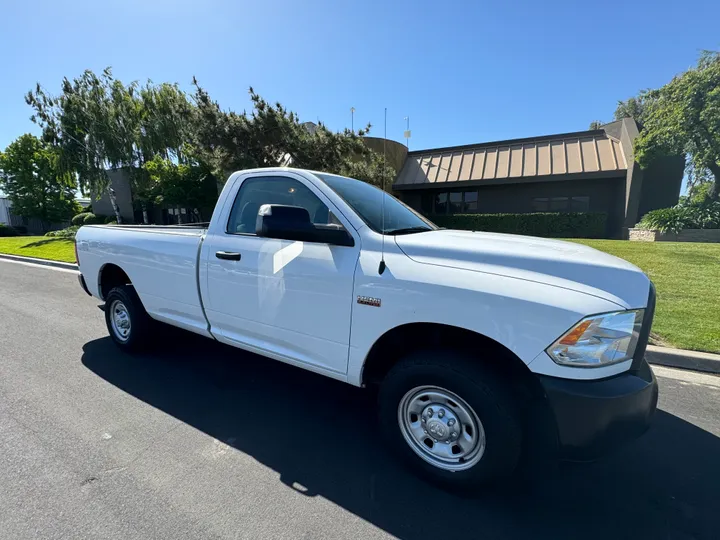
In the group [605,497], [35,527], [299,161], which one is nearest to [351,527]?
[605,497]

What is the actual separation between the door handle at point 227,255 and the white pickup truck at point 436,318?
0.08ft

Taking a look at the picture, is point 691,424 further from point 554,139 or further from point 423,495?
point 554,139

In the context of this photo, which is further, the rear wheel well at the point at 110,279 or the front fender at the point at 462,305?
the rear wheel well at the point at 110,279

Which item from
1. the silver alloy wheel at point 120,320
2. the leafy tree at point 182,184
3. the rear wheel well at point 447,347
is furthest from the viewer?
the leafy tree at point 182,184

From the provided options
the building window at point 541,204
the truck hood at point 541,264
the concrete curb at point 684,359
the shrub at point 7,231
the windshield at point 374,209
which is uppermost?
the building window at point 541,204

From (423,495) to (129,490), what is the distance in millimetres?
1765

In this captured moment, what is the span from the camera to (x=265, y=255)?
9.37ft

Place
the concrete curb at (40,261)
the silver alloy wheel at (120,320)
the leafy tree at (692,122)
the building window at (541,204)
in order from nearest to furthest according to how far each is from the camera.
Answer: the silver alloy wheel at (120,320)
the concrete curb at (40,261)
the leafy tree at (692,122)
the building window at (541,204)

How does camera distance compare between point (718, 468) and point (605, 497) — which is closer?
point (605, 497)

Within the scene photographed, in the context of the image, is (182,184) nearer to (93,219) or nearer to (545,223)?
(93,219)

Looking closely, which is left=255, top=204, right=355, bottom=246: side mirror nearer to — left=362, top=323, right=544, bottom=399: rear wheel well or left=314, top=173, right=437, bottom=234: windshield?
left=314, top=173, right=437, bottom=234: windshield

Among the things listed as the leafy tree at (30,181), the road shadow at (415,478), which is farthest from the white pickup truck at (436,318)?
the leafy tree at (30,181)

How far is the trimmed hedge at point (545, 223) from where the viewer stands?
15664 millimetres

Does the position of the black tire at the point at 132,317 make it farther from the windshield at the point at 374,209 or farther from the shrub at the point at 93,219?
the shrub at the point at 93,219
